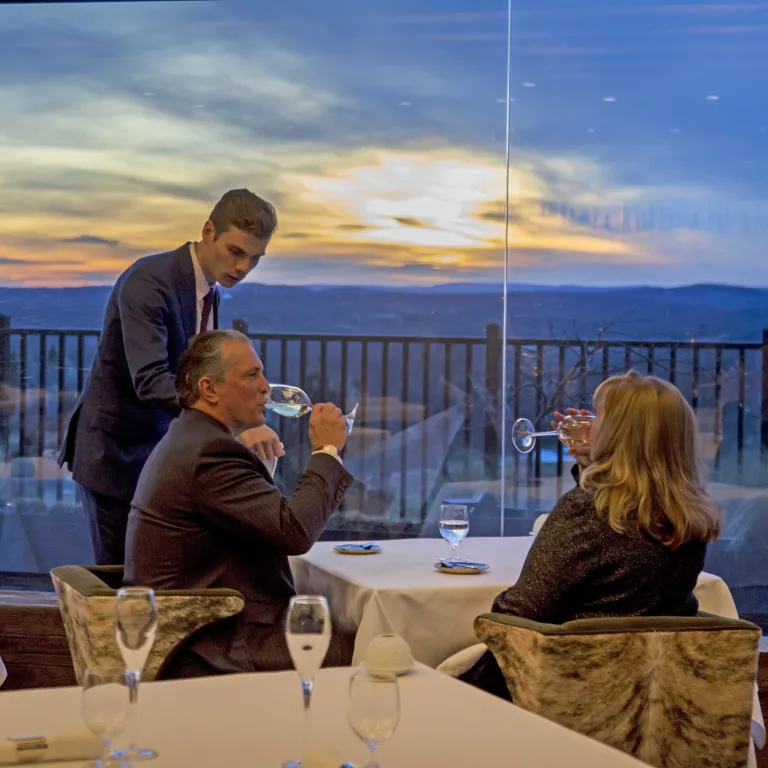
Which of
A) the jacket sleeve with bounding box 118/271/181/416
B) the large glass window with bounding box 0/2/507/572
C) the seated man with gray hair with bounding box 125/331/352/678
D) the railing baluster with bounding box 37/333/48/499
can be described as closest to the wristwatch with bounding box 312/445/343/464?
the seated man with gray hair with bounding box 125/331/352/678

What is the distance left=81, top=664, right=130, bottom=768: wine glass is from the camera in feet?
3.56

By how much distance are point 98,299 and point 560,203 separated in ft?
6.74

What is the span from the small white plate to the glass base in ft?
5.10

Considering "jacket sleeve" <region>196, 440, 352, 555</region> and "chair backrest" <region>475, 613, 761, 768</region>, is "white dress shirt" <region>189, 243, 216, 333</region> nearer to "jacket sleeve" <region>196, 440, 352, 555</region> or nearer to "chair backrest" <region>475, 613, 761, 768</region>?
"jacket sleeve" <region>196, 440, 352, 555</region>

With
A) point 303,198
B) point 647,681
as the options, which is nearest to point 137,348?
point 647,681

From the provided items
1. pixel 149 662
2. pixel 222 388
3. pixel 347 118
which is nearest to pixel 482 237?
pixel 347 118

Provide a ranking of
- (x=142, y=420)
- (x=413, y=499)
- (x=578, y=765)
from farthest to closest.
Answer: (x=413, y=499)
(x=142, y=420)
(x=578, y=765)

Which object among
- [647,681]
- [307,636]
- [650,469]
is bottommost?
[647,681]

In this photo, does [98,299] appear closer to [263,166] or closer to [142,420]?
[263,166]

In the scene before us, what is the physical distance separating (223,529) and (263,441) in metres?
0.50

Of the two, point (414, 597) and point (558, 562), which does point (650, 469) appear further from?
point (414, 597)

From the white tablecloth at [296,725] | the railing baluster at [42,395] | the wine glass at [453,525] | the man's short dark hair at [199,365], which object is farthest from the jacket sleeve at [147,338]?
the railing baluster at [42,395]

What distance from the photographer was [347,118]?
471cm

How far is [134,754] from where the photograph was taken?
1.16 metres
